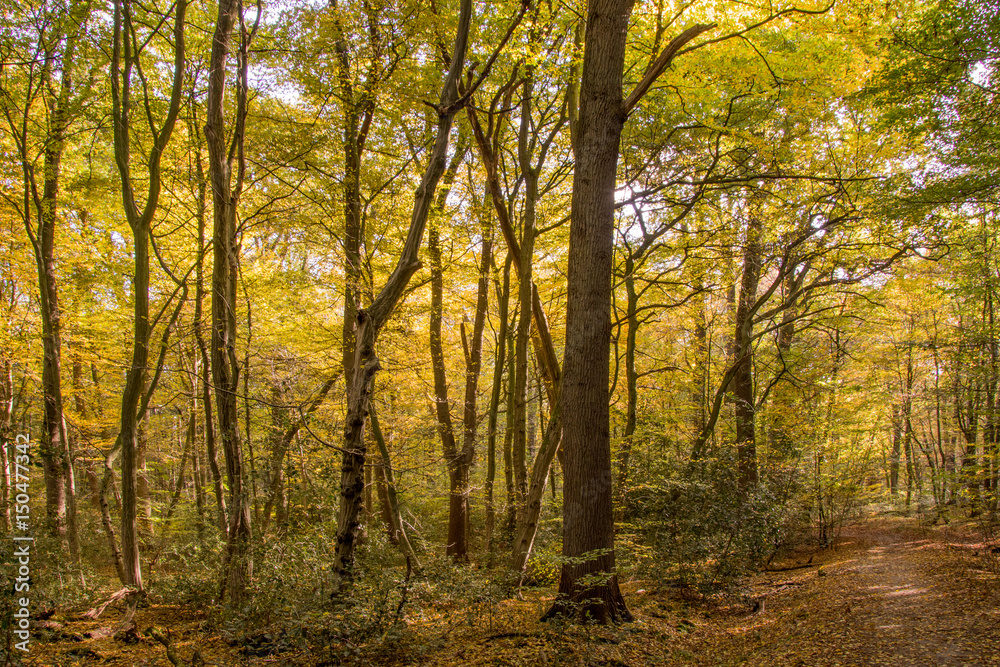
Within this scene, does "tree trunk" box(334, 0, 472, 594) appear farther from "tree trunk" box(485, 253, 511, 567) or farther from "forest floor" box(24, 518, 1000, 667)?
"tree trunk" box(485, 253, 511, 567)

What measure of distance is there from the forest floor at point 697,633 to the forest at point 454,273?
60 mm

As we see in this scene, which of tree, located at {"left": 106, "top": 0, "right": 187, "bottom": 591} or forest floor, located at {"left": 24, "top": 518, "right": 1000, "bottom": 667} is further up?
tree, located at {"left": 106, "top": 0, "right": 187, "bottom": 591}

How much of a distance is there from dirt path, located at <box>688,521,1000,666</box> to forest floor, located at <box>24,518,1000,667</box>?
16 millimetres

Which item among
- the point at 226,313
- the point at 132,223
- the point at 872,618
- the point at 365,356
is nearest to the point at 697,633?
the point at 872,618

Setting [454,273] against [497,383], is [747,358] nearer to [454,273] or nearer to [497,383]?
[497,383]

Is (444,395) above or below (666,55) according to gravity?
below

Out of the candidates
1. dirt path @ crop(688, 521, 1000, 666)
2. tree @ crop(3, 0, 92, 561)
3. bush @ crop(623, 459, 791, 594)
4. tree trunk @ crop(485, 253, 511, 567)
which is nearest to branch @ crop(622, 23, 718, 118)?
tree trunk @ crop(485, 253, 511, 567)

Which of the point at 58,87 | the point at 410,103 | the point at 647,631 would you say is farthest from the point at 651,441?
the point at 58,87

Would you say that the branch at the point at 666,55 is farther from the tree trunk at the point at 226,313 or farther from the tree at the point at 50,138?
the tree at the point at 50,138

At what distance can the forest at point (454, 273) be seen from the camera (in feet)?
15.5

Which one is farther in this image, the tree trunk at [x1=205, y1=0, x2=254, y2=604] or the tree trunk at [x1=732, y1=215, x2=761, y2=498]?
the tree trunk at [x1=732, y1=215, x2=761, y2=498]

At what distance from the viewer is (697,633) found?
5203 millimetres

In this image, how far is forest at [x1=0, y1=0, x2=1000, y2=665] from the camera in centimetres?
472

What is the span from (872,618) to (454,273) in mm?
8439
